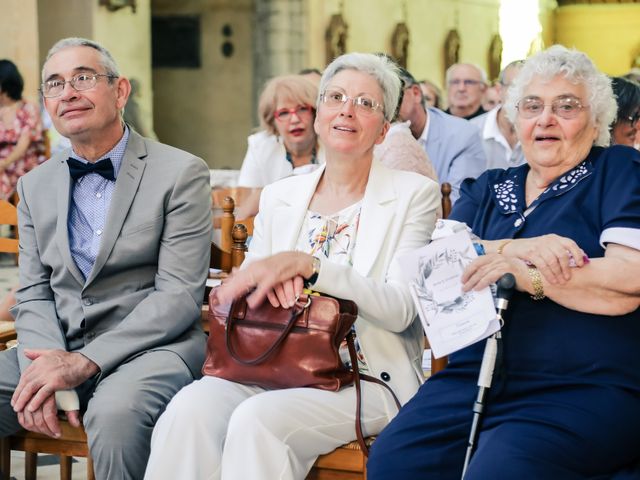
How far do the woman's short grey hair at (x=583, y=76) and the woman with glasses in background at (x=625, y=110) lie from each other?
26.5 inches

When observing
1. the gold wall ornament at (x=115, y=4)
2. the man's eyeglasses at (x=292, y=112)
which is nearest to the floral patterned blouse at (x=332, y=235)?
the man's eyeglasses at (x=292, y=112)

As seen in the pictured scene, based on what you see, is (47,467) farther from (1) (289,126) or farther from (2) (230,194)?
(1) (289,126)

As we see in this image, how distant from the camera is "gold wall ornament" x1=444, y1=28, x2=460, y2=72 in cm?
1723

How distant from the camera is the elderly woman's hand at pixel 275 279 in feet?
9.71

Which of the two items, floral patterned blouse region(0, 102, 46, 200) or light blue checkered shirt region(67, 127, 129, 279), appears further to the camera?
floral patterned blouse region(0, 102, 46, 200)

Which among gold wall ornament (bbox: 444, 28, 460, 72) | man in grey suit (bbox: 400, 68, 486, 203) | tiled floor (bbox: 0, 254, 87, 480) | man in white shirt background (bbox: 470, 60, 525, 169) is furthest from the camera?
gold wall ornament (bbox: 444, 28, 460, 72)

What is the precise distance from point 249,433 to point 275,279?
0.44m

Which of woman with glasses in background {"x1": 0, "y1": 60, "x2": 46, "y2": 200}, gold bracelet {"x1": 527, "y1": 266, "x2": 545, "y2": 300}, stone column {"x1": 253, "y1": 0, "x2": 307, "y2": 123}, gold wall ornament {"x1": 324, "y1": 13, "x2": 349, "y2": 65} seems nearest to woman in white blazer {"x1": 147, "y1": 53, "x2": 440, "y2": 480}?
gold bracelet {"x1": 527, "y1": 266, "x2": 545, "y2": 300}

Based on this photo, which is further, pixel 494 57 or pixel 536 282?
pixel 494 57

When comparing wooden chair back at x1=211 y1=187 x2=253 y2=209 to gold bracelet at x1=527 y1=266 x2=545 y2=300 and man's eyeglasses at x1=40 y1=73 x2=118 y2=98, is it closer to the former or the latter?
man's eyeglasses at x1=40 y1=73 x2=118 y2=98

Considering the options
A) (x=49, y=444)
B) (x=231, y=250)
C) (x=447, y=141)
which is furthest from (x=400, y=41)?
(x=49, y=444)

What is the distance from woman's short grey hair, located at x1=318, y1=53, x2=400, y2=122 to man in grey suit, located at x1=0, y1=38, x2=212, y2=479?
1.87 ft

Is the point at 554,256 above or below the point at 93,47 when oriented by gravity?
below

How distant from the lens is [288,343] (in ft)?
9.79
